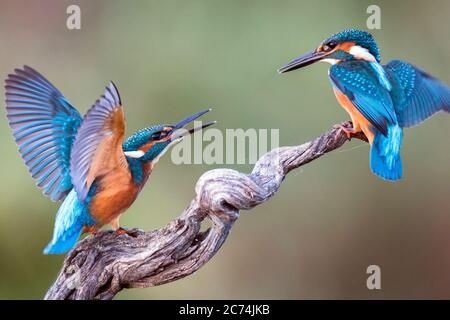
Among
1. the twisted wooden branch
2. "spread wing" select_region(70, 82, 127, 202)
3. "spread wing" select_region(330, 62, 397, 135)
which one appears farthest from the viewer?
"spread wing" select_region(330, 62, 397, 135)

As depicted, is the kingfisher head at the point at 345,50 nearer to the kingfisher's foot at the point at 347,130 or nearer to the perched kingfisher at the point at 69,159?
the kingfisher's foot at the point at 347,130

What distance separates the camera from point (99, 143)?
7.21ft

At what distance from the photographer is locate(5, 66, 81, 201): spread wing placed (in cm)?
242

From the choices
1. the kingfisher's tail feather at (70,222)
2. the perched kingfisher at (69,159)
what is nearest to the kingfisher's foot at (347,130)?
the perched kingfisher at (69,159)

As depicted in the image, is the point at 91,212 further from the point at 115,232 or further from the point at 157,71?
the point at 157,71

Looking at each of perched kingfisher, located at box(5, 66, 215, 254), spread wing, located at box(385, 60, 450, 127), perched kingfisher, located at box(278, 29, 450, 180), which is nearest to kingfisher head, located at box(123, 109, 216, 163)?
perched kingfisher, located at box(5, 66, 215, 254)

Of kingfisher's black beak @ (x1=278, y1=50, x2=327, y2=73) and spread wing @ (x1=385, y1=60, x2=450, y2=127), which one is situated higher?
kingfisher's black beak @ (x1=278, y1=50, x2=327, y2=73)

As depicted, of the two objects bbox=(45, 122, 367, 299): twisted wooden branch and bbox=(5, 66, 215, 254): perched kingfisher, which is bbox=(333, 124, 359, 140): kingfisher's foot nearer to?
bbox=(45, 122, 367, 299): twisted wooden branch

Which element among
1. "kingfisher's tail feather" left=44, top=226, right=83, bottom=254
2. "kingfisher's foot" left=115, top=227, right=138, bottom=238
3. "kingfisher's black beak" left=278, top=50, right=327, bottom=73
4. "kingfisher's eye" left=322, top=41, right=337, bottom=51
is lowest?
"kingfisher's tail feather" left=44, top=226, right=83, bottom=254

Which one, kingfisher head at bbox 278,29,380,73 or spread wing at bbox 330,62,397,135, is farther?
kingfisher head at bbox 278,29,380,73

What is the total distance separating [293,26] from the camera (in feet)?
12.9

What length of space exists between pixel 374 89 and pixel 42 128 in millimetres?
995

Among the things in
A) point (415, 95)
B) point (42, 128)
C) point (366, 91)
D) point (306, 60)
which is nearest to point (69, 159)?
point (42, 128)

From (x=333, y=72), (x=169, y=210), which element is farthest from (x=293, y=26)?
(x=333, y=72)
